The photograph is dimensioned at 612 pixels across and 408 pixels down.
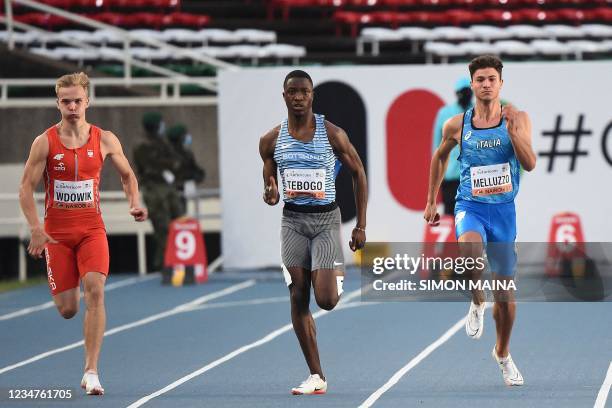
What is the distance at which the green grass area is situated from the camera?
17.7 m

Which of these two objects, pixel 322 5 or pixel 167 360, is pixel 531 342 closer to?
pixel 167 360

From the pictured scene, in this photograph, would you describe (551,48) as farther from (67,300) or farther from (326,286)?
(67,300)

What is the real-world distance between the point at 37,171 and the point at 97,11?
20.6 metres

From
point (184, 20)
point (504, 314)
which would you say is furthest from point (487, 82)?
point (184, 20)

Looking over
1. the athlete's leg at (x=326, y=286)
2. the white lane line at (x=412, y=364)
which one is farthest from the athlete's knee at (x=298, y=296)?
the white lane line at (x=412, y=364)

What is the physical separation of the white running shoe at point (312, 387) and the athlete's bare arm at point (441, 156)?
1254 millimetres

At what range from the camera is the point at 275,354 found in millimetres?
10977

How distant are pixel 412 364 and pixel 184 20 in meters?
19.0

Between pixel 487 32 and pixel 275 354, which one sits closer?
pixel 275 354

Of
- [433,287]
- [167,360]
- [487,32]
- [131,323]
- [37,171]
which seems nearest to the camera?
[37,171]

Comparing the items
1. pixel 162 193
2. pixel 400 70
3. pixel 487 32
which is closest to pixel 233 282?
pixel 162 193

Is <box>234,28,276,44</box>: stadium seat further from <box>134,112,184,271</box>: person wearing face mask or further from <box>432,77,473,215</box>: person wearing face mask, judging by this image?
<box>432,77,473,215</box>: person wearing face mask

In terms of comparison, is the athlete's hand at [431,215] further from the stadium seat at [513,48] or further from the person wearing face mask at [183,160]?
the stadium seat at [513,48]

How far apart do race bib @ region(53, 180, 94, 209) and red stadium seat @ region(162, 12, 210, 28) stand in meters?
19.8
